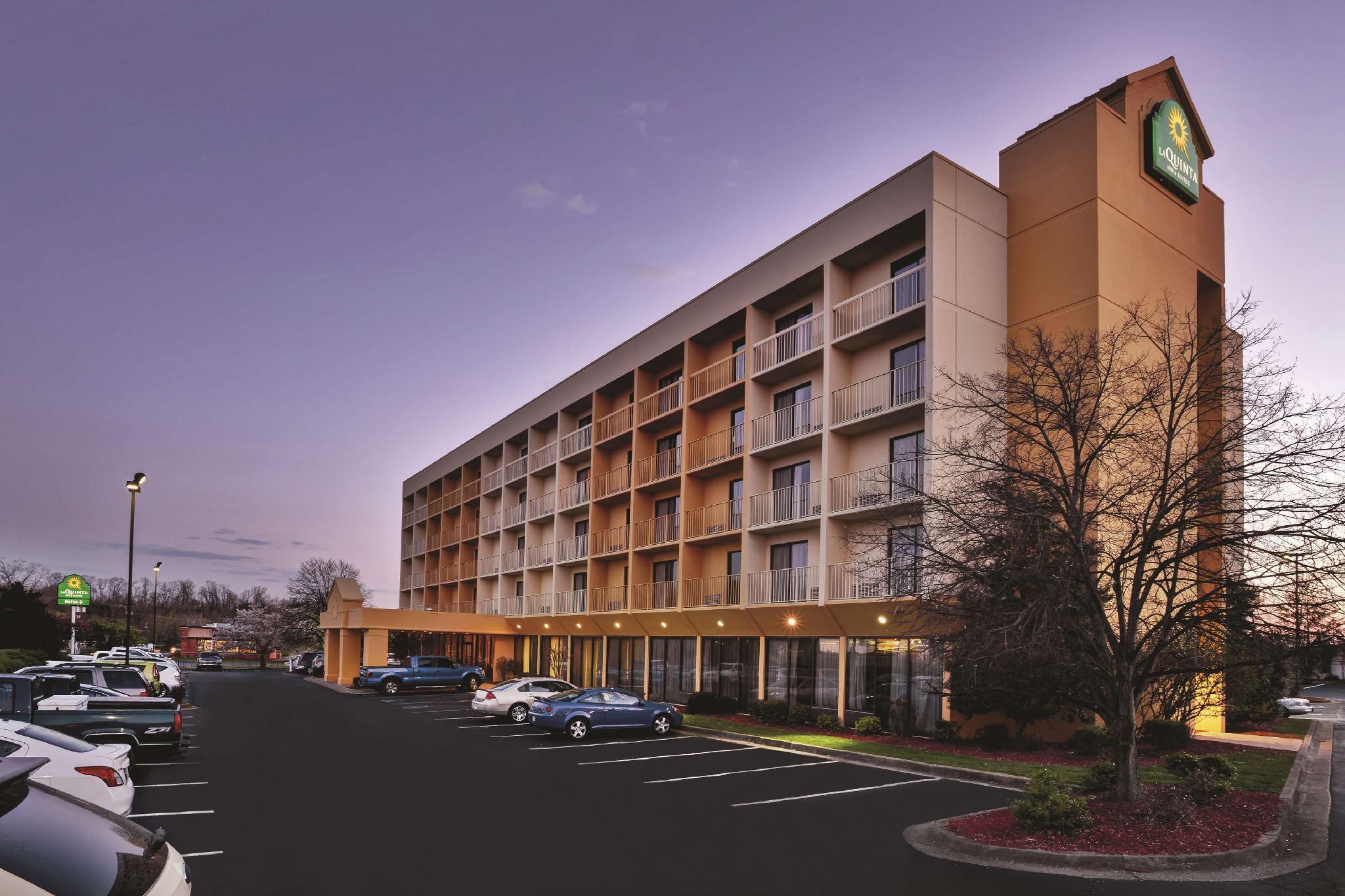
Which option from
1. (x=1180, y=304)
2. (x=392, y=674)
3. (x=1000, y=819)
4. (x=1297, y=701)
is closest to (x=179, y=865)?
(x=1000, y=819)

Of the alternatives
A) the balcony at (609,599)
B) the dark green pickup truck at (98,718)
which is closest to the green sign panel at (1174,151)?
the balcony at (609,599)

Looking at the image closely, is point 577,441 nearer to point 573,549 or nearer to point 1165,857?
point 573,549

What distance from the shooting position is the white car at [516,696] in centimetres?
2814

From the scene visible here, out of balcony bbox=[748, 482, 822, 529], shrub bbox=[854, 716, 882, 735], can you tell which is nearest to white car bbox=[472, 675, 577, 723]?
balcony bbox=[748, 482, 822, 529]

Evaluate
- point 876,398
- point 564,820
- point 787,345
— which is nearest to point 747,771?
point 564,820

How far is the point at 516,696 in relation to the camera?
28.3 metres

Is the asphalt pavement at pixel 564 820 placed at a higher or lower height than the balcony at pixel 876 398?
lower

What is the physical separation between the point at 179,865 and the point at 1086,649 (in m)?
11.2

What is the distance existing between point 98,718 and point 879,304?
2036 cm

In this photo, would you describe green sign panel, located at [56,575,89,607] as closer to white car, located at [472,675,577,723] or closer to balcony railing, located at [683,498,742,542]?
white car, located at [472,675,577,723]

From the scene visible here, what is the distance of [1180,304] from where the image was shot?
26469 mm

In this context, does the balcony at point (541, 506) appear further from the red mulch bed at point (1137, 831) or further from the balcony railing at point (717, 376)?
the red mulch bed at point (1137, 831)

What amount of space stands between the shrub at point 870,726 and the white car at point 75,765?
16957mm

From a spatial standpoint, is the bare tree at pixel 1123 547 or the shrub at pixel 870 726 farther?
the shrub at pixel 870 726
